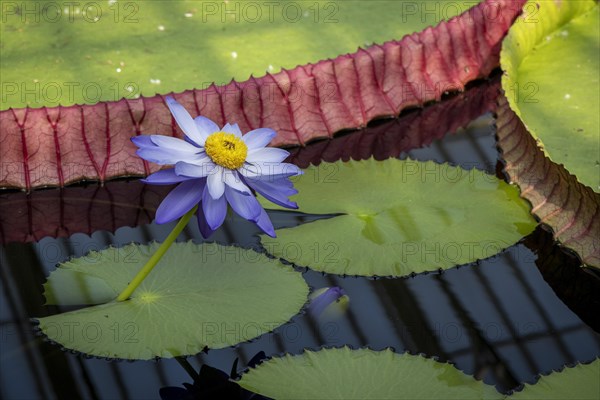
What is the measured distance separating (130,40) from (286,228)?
0.70 m

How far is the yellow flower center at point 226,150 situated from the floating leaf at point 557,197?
695 mm

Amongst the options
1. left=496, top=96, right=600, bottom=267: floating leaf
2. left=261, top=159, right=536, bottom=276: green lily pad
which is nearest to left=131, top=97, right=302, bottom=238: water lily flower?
left=261, top=159, right=536, bottom=276: green lily pad

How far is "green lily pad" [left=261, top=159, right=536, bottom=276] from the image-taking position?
184 cm

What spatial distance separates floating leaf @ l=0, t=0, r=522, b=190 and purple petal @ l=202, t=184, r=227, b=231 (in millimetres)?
589

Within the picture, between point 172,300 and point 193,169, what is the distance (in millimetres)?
278

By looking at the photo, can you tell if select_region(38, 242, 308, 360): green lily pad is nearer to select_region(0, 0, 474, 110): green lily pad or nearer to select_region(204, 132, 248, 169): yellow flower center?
select_region(204, 132, 248, 169): yellow flower center

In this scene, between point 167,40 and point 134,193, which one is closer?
point 134,193

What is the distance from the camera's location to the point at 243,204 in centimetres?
155

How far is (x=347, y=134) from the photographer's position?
227cm

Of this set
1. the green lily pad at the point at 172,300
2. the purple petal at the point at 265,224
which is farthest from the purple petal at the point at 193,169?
the green lily pad at the point at 172,300

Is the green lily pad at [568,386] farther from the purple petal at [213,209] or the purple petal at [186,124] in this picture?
the purple petal at [186,124]

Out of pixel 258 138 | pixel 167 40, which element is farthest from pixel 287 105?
pixel 258 138

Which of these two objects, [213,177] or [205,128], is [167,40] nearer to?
[205,128]

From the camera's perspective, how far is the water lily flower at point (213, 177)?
5.03ft
